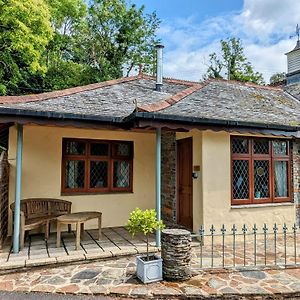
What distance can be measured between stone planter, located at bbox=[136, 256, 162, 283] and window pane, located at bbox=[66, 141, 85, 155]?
15.8ft

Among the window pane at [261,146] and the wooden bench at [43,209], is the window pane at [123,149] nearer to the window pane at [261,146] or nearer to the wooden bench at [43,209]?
the wooden bench at [43,209]

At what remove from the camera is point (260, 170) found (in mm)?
8430

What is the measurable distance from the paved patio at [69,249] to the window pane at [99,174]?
170 centimetres

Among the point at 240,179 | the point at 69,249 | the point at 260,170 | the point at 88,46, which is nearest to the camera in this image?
the point at 69,249

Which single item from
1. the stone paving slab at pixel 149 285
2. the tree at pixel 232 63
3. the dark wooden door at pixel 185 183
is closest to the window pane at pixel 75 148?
the dark wooden door at pixel 185 183

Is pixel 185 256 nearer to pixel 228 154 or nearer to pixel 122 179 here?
pixel 228 154

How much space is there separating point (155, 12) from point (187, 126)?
23688 millimetres

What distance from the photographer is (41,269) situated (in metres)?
5.67

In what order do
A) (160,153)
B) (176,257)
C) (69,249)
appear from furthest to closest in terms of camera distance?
1. (160,153)
2. (69,249)
3. (176,257)

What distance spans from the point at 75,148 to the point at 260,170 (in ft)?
18.9

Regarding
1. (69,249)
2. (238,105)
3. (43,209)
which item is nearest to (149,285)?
(69,249)

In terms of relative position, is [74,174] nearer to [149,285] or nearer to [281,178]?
[149,285]

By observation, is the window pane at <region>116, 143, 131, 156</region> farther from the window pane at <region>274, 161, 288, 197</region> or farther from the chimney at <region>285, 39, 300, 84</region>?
the chimney at <region>285, 39, 300, 84</region>

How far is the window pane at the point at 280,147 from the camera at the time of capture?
868 cm
